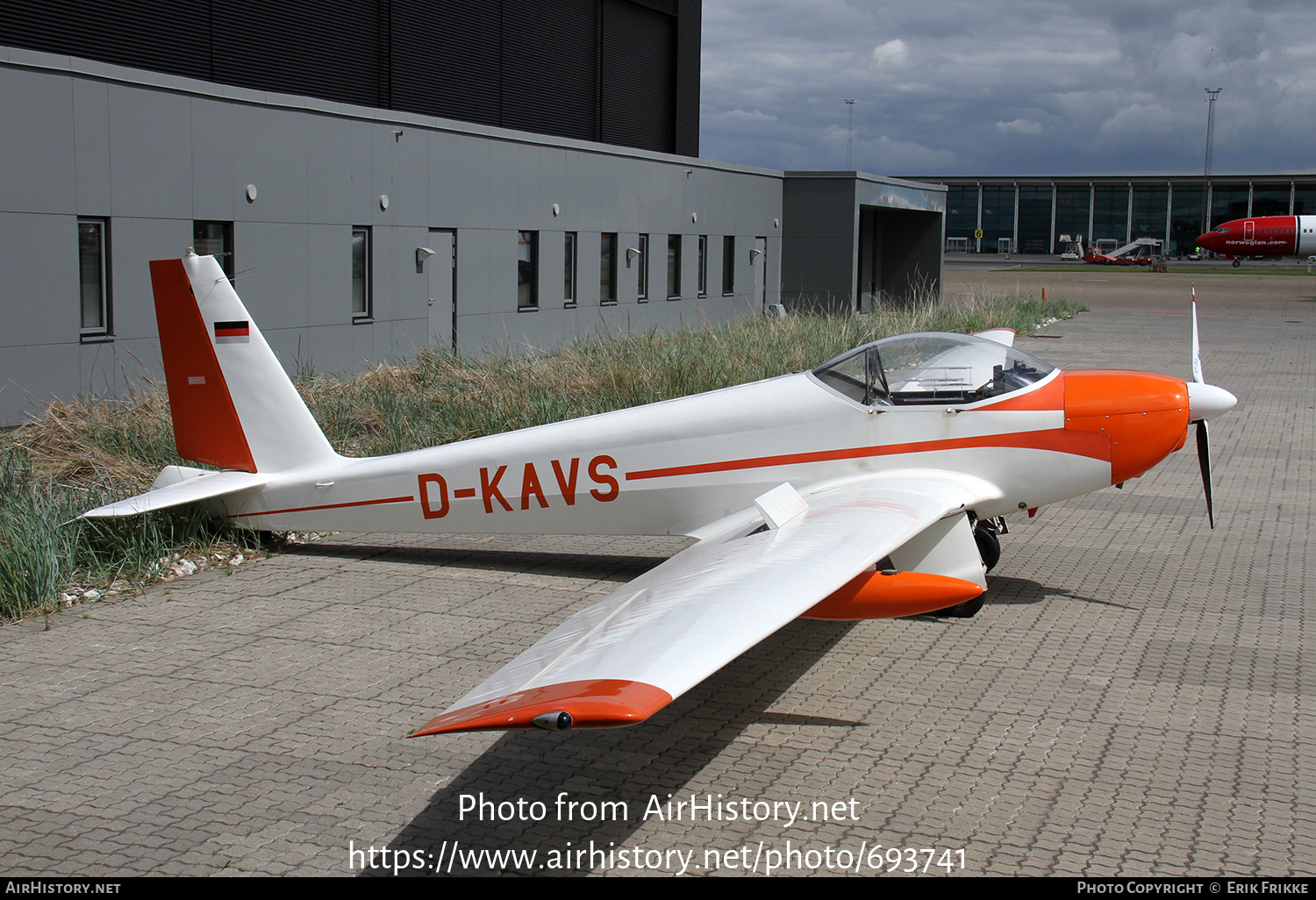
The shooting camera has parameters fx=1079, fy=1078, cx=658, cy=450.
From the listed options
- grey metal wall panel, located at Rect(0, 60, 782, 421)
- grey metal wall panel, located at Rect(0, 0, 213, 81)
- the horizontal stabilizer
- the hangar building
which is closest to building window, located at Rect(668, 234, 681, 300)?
the hangar building

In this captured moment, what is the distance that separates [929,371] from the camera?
688 centimetres

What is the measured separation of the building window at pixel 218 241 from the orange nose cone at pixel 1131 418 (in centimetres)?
1097

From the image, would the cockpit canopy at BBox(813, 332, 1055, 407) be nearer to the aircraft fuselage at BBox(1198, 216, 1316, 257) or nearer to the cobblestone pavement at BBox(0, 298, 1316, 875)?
the cobblestone pavement at BBox(0, 298, 1316, 875)

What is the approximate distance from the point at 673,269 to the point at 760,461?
19368mm

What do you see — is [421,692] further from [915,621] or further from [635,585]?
[915,621]

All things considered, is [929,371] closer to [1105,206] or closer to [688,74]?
[688,74]

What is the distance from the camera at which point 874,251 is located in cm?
3816

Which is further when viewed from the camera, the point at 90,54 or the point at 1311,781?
the point at 90,54

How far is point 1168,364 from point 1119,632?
16.3 metres

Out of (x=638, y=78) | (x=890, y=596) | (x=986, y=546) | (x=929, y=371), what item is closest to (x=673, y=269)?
(x=638, y=78)

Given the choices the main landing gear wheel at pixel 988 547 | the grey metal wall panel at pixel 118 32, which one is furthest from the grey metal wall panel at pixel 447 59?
the main landing gear wheel at pixel 988 547

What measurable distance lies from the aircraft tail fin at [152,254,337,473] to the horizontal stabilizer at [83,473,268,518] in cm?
12

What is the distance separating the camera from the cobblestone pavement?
3969 mm

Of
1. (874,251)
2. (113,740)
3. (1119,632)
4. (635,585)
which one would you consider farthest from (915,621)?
(874,251)
